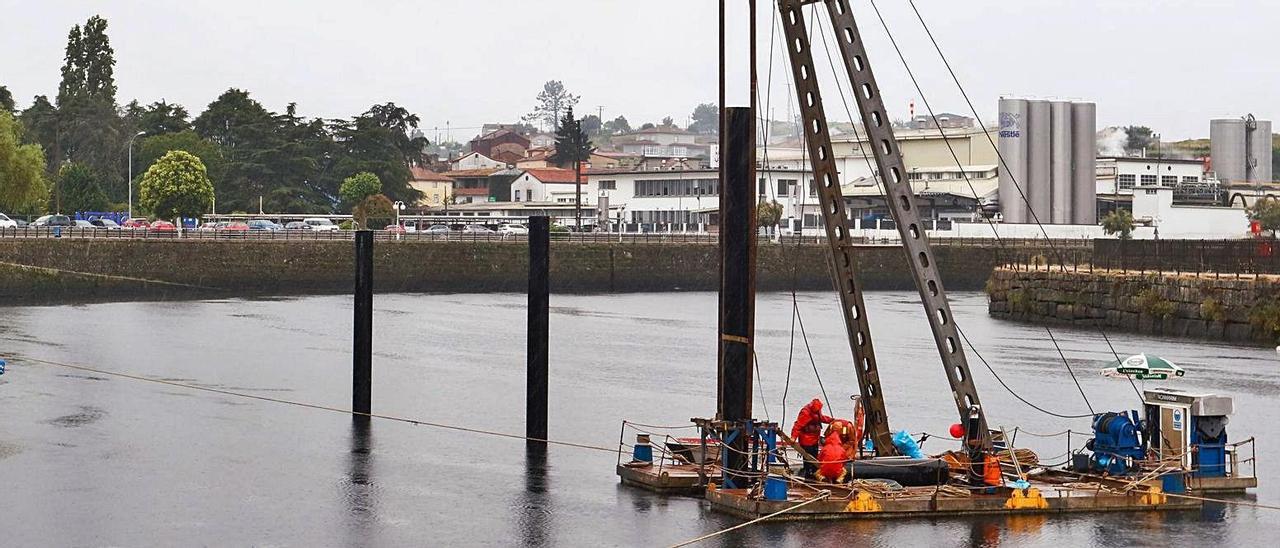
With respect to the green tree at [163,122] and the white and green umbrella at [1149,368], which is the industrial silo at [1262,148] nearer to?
the green tree at [163,122]

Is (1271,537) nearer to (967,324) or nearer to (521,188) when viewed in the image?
(967,324)

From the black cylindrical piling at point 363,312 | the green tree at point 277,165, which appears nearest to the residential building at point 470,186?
the green tree at point 277,165

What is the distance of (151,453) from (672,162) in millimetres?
143219

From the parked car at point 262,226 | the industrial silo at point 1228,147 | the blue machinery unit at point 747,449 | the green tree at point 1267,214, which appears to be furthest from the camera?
the industrial silo at point 1228,147

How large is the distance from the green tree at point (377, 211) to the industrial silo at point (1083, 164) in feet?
170

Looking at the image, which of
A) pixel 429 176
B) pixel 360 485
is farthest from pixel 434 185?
pixel 360 485

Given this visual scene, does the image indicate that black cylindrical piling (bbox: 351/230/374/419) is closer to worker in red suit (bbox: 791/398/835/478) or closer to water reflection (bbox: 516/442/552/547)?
water reflection (bbox: 516/442/552/547)

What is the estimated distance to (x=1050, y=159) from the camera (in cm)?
13188

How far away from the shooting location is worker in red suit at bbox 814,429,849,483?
79.2 ft

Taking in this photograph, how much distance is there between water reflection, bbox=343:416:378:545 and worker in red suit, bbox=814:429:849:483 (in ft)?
21.3

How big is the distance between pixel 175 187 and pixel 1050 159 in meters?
A: 65.4

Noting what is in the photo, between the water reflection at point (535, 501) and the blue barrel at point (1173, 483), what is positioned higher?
the blue barrel at point (1173, 483)

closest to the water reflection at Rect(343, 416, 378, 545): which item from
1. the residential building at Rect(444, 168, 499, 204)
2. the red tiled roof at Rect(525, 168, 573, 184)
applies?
the red tiled roof at Rect(525, 168, 573, 184)

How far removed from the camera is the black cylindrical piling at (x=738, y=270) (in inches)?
938
